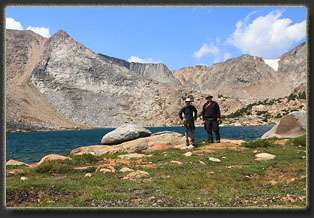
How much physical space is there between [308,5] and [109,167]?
1041cm

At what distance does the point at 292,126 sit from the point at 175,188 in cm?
2072

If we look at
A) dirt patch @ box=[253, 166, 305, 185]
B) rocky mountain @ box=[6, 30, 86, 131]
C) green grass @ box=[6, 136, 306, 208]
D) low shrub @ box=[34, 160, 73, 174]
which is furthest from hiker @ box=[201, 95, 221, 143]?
rocky mountain @ box=[6, 30, 86, 131]

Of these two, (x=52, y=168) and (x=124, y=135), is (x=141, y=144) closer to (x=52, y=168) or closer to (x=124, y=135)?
(x=124, y=135)

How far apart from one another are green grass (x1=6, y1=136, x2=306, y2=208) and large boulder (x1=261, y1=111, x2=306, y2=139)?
13.1 meters

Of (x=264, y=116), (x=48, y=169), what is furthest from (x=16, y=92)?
(x=48, y=169)

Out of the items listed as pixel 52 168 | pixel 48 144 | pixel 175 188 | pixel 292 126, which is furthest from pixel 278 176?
pixel 48 144

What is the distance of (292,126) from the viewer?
941 inches

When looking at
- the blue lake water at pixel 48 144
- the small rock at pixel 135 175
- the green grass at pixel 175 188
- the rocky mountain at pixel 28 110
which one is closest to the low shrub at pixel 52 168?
the green grass at pixel 175 188

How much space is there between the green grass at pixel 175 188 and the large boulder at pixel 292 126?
13.1 meters

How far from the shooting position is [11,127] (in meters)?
127

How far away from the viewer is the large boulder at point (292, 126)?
23.1 m

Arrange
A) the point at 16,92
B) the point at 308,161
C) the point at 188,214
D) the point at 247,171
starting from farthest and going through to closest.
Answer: the point at 16,92 < the point at 247,171 < the point at 308,161 < the point at 188,214

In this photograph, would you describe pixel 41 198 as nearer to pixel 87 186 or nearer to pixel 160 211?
pixel 87 186

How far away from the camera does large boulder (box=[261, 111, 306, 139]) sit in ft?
75.8
